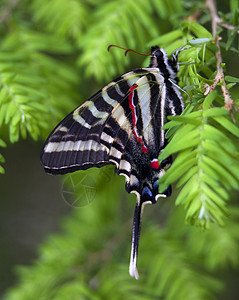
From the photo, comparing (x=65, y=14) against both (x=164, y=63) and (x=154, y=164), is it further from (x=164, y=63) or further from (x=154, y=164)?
(x=154, y=164)

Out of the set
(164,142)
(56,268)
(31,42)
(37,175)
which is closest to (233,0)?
(164,142)

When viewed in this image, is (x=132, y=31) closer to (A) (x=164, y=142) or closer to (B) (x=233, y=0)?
(B) (x=233, y=0)

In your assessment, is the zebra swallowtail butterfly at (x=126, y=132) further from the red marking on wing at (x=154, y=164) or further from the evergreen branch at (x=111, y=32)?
the evergreen branch at (x=111, y=32)

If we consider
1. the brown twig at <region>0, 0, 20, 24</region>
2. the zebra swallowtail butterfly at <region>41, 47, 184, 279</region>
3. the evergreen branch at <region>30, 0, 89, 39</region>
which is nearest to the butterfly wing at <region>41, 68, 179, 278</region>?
the zebra swallowtail butterfly at <region>41, 47, 184, 279</region>

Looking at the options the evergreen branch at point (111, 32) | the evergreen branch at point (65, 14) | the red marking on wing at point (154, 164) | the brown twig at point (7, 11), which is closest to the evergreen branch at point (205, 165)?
the red marking on wing at point (154, 164)

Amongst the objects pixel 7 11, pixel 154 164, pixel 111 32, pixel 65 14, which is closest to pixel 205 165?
pixel 154 164

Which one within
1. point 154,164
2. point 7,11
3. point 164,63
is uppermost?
point 7,11

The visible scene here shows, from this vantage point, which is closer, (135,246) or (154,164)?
(135,246)
